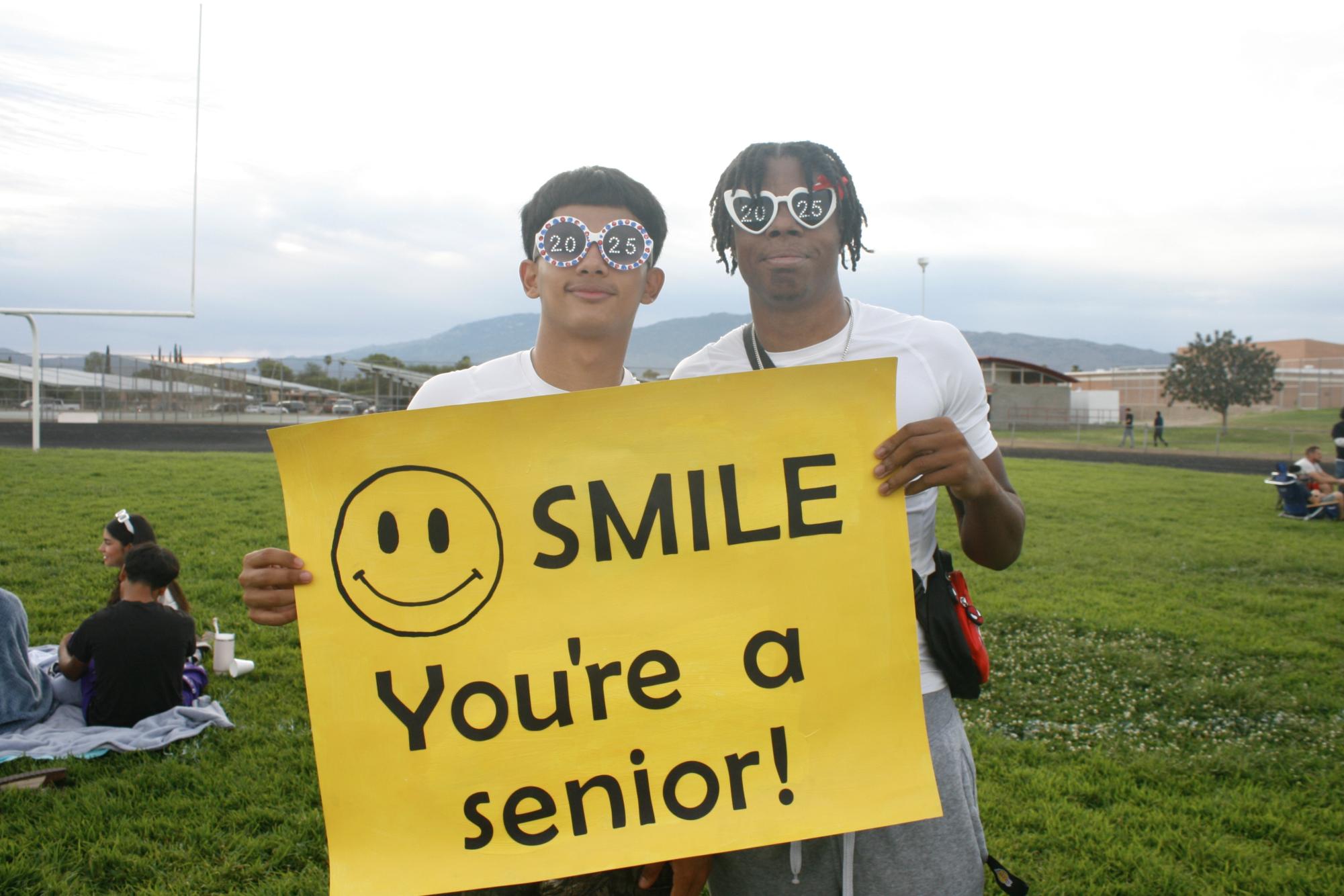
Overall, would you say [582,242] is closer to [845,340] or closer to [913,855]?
[845,340]

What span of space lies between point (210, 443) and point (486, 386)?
24856mm

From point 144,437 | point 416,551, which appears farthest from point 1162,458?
point 144,437

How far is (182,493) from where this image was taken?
42.5 feet

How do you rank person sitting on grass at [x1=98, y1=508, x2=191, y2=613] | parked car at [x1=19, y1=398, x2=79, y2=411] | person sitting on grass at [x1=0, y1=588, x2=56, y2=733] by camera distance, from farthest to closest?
parked car at [x1=19, y1=398, x2=79, y2=411] < person sitting on grass at [x1=98, y1=508, x2=191, y2=613] < person sitting on grass at [x1=0, y1=588, x2=56, y2=733]

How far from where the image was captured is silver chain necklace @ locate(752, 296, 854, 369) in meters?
2.15

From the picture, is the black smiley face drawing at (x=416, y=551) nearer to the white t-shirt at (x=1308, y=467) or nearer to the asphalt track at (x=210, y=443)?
the white t-shirt at (x=1308, y=467)

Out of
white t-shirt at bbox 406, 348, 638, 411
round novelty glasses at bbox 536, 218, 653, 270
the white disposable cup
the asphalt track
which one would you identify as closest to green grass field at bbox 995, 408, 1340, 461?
the asphalt track

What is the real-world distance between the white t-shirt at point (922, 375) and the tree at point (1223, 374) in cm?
5392

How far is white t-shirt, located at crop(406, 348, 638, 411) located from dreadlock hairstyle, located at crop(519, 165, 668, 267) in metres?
0.34

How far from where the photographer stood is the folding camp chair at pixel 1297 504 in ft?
45.8

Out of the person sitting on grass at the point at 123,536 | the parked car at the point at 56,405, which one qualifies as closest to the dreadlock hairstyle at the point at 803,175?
the person sitting on grass at the point at 123,536

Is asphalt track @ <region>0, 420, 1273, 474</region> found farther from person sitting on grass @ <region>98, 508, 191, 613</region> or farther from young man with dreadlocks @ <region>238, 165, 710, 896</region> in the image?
young man with dreadlocks @ <region>238, 165, 710, 896</region>

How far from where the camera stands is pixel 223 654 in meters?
5.85

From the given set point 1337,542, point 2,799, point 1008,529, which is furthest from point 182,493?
point 1337,542
